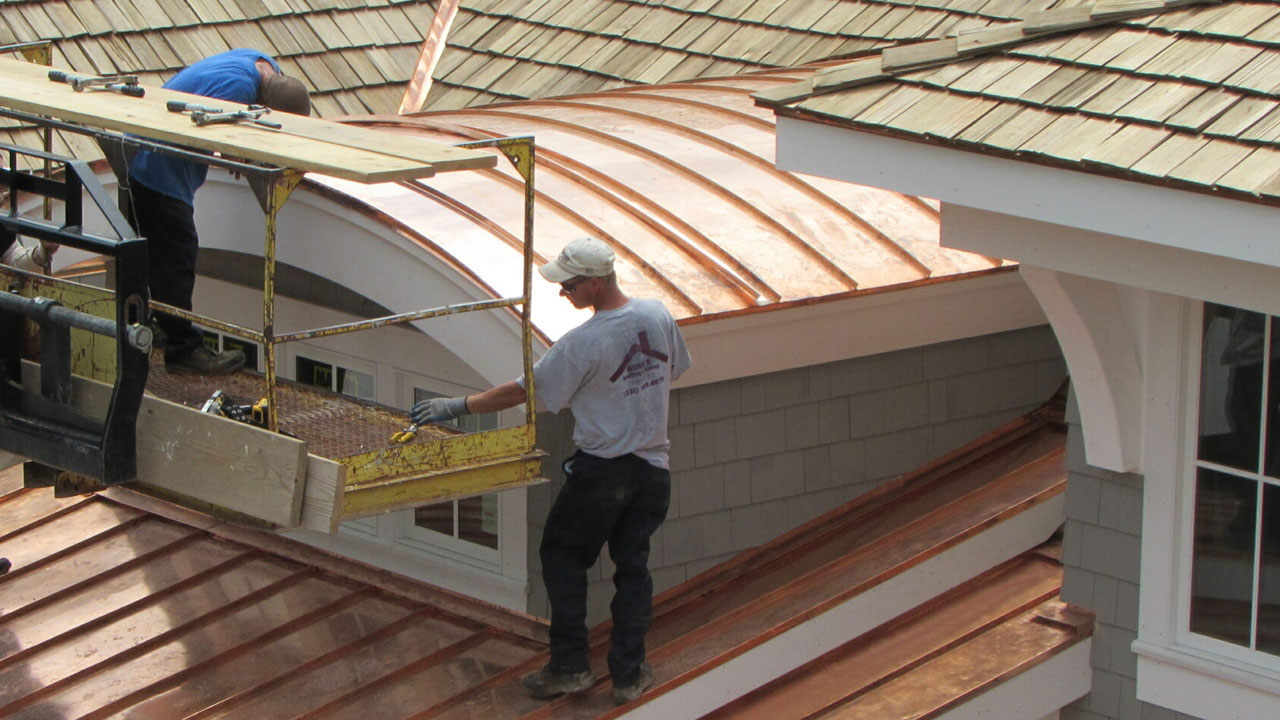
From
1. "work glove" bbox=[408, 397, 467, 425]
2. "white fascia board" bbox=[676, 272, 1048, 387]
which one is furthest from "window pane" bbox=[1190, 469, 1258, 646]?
"work glove" bbox=[408, 397, 467, 425]

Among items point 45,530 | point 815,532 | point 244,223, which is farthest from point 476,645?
point 45,530

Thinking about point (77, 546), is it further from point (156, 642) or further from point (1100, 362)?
point (1100, 362)

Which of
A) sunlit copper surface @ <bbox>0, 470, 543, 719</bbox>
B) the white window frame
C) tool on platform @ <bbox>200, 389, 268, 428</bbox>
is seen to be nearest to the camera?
tool on platform @ <bbox>200, 389, 268, 428</bbox>

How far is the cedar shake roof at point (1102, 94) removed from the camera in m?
5.78

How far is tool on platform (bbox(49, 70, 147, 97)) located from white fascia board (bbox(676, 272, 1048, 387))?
2461 millimetres

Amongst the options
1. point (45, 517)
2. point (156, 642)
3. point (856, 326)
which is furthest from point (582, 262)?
point (45, 517)

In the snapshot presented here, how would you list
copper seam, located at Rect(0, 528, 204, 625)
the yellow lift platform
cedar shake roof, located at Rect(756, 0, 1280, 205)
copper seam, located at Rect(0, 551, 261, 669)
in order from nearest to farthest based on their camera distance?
cedar shake roof, located at Rect(756, 0, 1280, 205)
the yellow lift platform
copper seam, located at Rect(0, 551, 261, 669)
copper seam, located at Rect(0, 528, 204, 625)

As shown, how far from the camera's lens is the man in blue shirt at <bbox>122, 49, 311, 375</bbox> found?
729cm

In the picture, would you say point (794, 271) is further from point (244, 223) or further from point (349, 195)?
point (244, 223)

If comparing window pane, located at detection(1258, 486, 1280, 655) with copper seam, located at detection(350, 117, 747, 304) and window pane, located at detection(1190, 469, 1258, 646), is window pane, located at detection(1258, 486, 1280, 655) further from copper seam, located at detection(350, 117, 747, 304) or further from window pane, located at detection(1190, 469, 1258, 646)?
copper seam, located at detection(350, 117, 747, 304)

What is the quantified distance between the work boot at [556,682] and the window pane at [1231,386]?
261cm

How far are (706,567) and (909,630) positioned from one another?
1.00 m

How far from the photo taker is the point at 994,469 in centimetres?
869

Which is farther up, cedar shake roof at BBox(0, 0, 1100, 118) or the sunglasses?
cedar shake roof at BBox(0, 0, 1100, 118)
